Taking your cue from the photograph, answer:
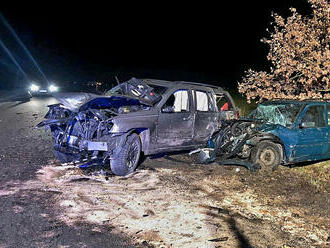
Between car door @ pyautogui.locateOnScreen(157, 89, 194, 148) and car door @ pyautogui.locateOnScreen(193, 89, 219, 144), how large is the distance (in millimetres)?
192

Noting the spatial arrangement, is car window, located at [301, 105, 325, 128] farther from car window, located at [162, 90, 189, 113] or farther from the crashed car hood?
the crashed car hood

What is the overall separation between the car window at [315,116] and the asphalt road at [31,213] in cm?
518

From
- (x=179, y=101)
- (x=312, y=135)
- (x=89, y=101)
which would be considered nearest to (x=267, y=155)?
(x=312, y=135)

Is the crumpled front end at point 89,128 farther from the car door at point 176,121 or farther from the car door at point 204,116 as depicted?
the car door at point 204,116

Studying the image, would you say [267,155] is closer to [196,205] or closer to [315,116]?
[315,116]

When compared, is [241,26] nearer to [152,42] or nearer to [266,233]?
[152,42]

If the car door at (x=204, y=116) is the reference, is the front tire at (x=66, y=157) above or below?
below

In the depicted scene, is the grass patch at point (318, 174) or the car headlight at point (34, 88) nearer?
the grass patch at point (318, 174)

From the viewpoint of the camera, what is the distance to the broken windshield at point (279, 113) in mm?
7781

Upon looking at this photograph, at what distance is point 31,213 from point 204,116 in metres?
4.57

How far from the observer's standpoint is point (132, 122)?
22.1 feet

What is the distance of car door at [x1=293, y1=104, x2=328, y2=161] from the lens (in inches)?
295

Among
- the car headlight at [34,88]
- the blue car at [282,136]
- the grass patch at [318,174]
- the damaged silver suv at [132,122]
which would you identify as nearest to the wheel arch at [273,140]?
the blue car at [282,136]

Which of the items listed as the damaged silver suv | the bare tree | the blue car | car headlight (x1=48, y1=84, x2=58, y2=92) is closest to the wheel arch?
the blue car
